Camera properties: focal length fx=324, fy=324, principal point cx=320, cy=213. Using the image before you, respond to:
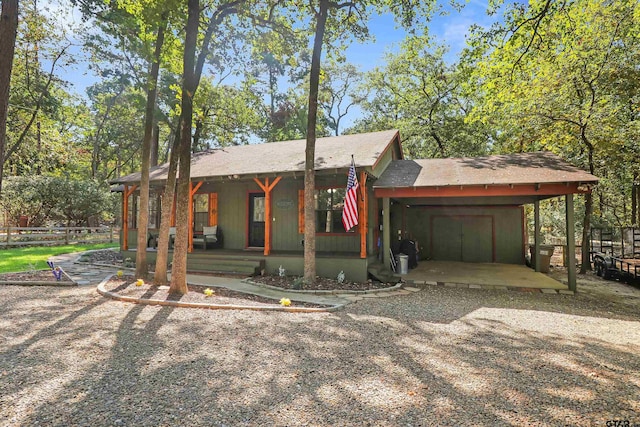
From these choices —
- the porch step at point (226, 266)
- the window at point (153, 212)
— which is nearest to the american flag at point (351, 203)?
the porch step at point (226, 266)

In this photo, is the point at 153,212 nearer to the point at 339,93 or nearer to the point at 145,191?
the point at 145,191

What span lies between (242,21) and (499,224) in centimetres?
1073

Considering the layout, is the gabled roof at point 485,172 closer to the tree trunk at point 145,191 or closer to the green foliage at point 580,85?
the green foliage at point 580,85

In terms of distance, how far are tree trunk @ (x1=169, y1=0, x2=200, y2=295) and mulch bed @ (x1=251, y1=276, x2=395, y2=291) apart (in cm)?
201

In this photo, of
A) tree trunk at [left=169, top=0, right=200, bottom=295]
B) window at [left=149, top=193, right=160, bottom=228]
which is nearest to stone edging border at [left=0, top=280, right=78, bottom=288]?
tree trunk at [left=169, top=0, right=200, bottom=295]

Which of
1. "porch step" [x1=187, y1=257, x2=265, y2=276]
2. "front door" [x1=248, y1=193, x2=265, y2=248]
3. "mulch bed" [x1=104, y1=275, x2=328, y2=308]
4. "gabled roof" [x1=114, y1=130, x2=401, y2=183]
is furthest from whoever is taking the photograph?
"front door" [x1=248, y1=193, x2=265, y2=248]

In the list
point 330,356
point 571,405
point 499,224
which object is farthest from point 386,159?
point 571,405

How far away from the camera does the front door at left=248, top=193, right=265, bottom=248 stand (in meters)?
10.7

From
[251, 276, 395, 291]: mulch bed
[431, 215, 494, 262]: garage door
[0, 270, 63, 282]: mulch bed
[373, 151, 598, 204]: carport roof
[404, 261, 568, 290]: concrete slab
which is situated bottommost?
[404, 261, 568, 290]: concrete slab

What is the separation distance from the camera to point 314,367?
10.8ft

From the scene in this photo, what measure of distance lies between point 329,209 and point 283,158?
6.79 feet

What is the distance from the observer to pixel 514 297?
676 centimetres

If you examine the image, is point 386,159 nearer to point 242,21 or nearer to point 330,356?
point 242,21

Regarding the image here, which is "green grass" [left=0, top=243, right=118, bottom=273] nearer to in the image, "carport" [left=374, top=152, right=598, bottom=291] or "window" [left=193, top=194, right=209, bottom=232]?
"window" [left=193, top=194, right=209, bottom=232]
